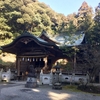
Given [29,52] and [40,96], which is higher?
[29,52]

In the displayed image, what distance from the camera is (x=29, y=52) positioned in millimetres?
18516

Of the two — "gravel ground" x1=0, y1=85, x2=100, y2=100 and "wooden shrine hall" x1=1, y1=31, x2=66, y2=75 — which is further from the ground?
"wooden shrine hall" x1=1, y1=31, x2=66, y2=75

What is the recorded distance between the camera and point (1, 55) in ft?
98.0

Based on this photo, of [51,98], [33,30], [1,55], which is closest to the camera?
[51,98]

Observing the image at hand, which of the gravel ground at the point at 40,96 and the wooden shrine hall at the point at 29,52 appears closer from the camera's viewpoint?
the gravel ground at the point at 40,96

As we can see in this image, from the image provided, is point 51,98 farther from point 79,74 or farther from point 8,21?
point 8,21

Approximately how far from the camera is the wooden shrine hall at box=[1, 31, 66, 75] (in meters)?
16.8

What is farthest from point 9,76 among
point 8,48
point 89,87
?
point 89,87

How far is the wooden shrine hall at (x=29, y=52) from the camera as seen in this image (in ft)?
55.3

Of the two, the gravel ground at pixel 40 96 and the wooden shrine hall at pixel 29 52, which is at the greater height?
the wooden shrine hall at pixel 29 52

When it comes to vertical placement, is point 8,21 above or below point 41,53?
above

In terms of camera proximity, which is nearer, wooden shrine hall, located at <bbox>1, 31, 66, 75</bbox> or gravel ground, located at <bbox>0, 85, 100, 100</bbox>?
gravel ground, located at <bbox>0, 85, 100, 100</bbox>

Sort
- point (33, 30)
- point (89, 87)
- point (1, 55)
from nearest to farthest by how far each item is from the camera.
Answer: point (89, 87)
point (1, 55)
point (33, 30)

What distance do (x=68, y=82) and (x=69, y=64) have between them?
2781 mm
